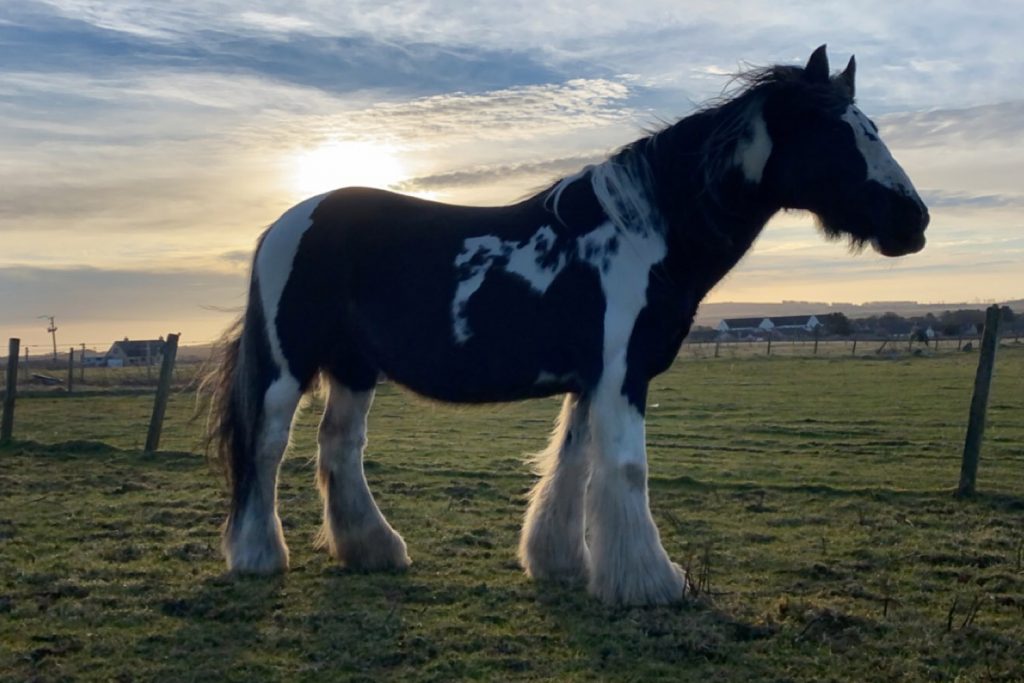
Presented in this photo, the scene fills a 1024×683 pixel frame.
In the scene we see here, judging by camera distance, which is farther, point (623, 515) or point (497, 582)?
point (497, 582)

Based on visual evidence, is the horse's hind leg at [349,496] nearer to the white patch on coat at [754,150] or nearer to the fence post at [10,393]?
the white patch on coat at [754,150]

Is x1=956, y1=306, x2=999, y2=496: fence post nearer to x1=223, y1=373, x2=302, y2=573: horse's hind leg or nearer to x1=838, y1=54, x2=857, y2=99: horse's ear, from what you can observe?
x1=838, y1=54, x2=857, y2=99: horse's ear

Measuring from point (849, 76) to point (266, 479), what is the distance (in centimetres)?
419

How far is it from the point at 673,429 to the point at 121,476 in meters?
8.99

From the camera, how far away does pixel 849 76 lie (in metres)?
5.02

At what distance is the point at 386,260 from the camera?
5.46 meters

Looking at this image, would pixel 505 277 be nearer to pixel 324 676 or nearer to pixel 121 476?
pixel 324 676

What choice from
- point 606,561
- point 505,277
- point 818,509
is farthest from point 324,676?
point 818,509

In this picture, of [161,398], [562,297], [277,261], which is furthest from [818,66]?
[161,398]

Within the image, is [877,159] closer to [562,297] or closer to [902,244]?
[902,244]

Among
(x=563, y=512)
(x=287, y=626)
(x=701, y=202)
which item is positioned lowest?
(x=287, y=626)

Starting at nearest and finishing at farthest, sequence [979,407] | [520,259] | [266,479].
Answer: [520,259]
[266,479]
[979,407]

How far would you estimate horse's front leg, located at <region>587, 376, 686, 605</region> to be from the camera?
4793 millimetres

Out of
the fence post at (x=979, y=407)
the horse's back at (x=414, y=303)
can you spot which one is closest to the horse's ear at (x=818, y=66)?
the horse's back at (x=414, y=303)
